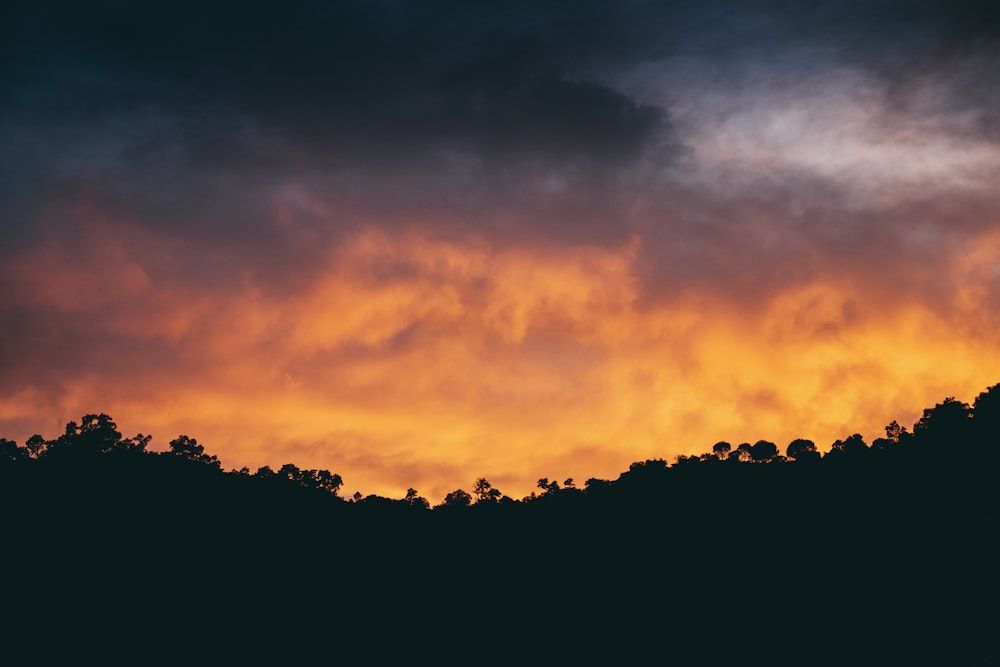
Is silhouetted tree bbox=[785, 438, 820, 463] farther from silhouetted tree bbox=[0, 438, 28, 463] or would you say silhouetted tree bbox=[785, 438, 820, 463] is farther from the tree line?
silhouetted tree bbox=[0, 438, 28, 463]

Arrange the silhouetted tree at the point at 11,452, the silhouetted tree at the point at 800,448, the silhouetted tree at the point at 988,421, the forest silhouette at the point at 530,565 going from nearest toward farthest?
1. the forest silhouette at the point at 530,565
2. the silhouetted tree at the point at 988,421
3. the silhouetted tree at the point at 11,452
4. the silhouetted tree at the point at 800,448

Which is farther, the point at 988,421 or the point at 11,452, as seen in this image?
the point at 11,452

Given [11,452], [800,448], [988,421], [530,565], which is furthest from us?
[800,448]

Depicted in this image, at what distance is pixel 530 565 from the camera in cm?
12019

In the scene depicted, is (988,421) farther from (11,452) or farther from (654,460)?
(11,452)

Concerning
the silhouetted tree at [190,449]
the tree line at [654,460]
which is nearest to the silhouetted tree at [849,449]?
the tree line at [654,460]

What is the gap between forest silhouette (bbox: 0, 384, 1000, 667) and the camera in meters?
83.3

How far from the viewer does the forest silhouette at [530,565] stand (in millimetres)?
83312

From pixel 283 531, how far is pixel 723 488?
79131mm

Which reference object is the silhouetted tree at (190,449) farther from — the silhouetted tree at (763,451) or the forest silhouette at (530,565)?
the silhouetted tree at (763,451)

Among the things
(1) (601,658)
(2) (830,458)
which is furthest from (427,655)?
(2) (830,458)

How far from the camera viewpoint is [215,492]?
126 meters

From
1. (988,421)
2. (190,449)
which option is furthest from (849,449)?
(190,449)

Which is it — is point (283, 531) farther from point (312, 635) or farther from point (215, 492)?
point (312, 635)
